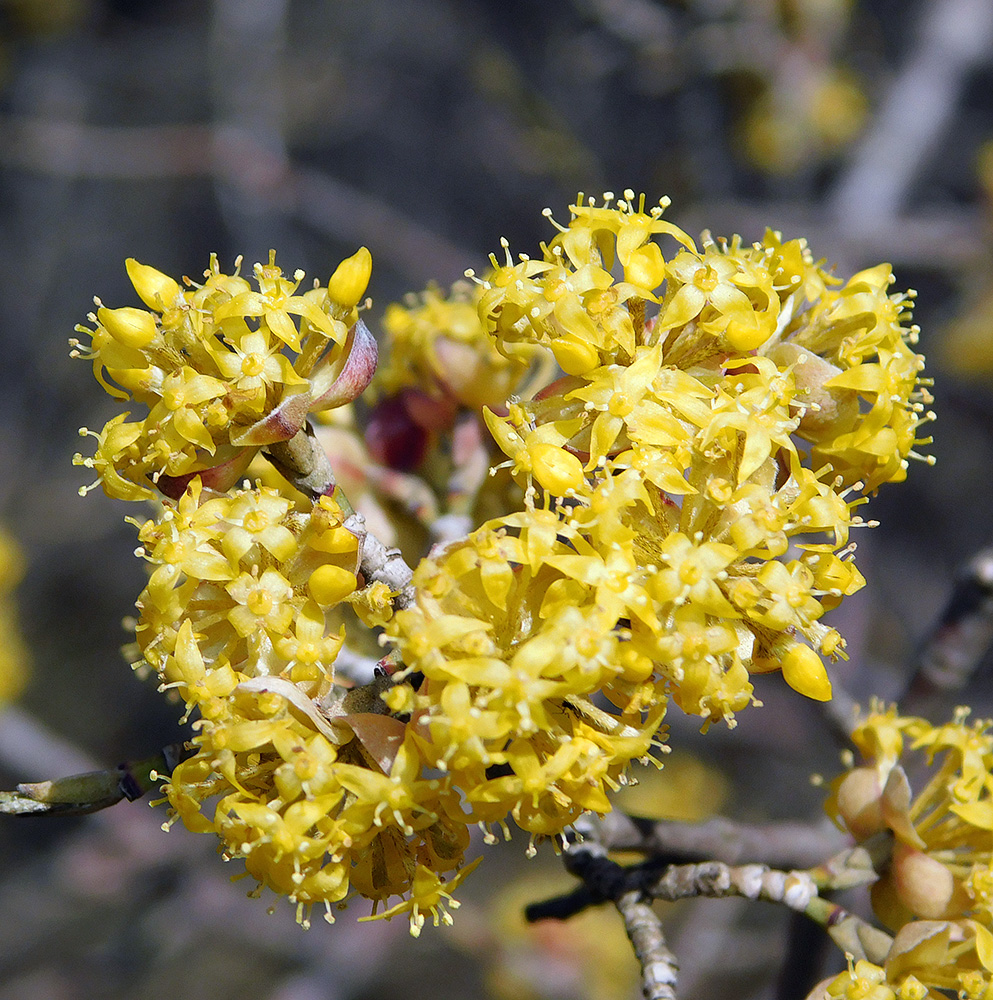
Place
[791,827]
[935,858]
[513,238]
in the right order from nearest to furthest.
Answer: [935,858]
[791,827]
[513,238]

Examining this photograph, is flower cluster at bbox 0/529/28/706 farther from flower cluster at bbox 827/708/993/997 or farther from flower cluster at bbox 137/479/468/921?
flower cluster at bbox 827/708/993/997

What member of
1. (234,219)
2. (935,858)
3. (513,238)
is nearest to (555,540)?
(935,858)

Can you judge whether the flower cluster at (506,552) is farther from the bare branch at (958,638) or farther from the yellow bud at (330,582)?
the bare branch at (958,638)

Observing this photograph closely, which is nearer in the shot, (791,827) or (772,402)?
(772,402)

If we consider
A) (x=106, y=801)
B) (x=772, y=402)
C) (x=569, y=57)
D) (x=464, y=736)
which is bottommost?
(x=106, y=801)

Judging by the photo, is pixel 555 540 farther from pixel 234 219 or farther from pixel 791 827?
pixel 234 219

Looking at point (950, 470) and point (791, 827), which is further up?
point (950, 470)

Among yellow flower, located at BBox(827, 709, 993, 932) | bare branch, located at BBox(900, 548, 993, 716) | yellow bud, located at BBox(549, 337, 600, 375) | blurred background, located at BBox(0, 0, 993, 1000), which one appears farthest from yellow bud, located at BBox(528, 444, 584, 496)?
blurred background, located at BBox(0, 0, 993, 1000)

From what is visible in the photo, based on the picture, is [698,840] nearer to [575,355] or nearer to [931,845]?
[931,845]
